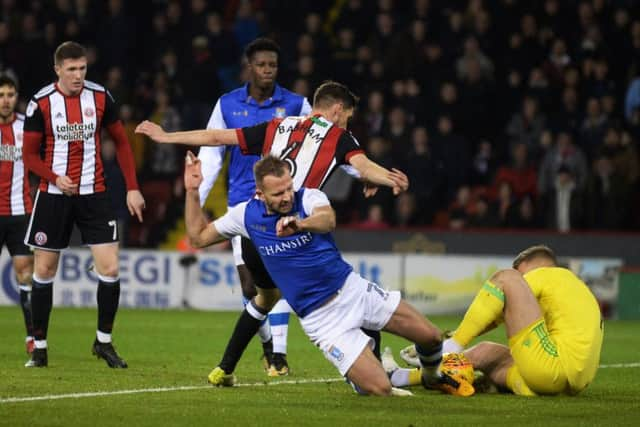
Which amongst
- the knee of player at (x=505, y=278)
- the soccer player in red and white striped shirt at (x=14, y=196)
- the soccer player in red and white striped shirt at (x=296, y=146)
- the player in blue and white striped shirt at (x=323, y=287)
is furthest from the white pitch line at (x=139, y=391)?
the soccer player in red and white striped shirt at (x=14, y=196)

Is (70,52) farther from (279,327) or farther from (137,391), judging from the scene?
(137,391)

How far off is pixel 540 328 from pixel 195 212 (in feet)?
7.72

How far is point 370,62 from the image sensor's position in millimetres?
21297

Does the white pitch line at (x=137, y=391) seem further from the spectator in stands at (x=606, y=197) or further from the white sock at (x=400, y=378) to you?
the spectator in stands at (x=606, y=197)

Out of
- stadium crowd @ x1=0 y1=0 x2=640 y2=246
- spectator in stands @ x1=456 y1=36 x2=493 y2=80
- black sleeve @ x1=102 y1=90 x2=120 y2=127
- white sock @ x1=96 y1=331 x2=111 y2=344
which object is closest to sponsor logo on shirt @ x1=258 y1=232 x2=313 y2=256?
white sock @ x1=96 y1=331 x2=111 y2=344

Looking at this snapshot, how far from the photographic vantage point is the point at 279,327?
1026 cm

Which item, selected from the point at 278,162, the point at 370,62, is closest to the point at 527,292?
the point at 278,162

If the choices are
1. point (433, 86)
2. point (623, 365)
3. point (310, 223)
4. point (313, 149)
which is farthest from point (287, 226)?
point (433, 86)

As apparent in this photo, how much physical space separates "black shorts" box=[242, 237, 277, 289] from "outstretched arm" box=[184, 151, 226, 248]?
75cm

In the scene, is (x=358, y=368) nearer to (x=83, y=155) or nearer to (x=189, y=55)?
(x=83, y=155)

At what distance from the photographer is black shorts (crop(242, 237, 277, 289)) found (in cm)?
924

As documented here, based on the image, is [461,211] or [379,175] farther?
[461,211]

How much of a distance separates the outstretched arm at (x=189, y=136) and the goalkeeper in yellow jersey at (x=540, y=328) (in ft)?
6.75

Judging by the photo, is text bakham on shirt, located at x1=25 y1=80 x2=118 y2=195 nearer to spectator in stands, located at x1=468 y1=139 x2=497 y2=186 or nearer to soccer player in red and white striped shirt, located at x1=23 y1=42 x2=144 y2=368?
soccer player in red and white striped shirt, located at x1=23 y1=42 x2=144 y2=368
